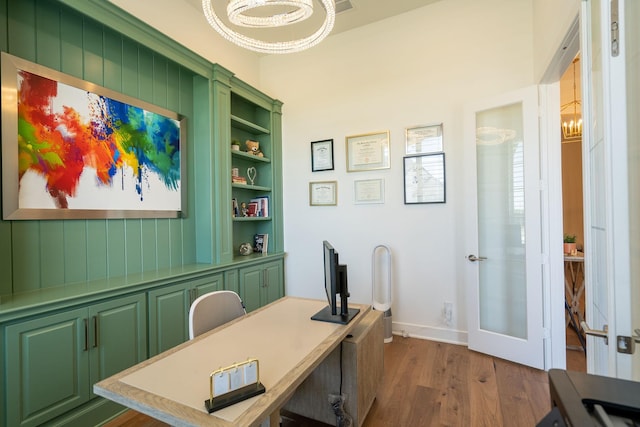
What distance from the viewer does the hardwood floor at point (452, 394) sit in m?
1.87

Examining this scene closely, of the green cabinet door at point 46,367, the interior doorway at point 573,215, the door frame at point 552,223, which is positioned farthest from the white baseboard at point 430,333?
Result: the green cabinet door at point 46,367

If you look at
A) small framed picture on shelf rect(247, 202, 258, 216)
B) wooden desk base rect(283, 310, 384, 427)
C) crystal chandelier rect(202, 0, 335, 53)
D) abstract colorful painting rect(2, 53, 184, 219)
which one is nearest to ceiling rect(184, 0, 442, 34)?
crystal chandelier rect(202, 0, 335, 53)

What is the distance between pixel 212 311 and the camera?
1.70 m

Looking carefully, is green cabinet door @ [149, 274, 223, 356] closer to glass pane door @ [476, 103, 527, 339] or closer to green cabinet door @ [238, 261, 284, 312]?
green cabinet door @ [238, 261, 284, 312]

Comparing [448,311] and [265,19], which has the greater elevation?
[265,19]

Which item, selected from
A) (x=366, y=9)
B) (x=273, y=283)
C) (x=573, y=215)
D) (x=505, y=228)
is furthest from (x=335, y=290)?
(x=573, y=215)

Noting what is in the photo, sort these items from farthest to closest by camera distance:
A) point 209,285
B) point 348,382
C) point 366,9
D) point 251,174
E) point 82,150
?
point 251,174 < point 366,9 < point 209,285 < point 82,150 < point 348,382

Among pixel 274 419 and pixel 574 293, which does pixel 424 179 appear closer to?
pixel 574 293

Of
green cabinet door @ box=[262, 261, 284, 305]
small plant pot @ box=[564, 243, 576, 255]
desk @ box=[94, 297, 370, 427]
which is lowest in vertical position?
green cabinet door @ box=[262, 261, 284, 305]

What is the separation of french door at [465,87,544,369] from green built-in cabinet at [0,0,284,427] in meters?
2.26

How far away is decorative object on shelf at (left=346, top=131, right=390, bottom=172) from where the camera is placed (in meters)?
3.29

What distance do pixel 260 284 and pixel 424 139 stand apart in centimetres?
238

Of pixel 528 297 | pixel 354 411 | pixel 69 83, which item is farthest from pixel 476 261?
pixel 69 83

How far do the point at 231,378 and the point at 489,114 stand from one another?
9.83 ft
